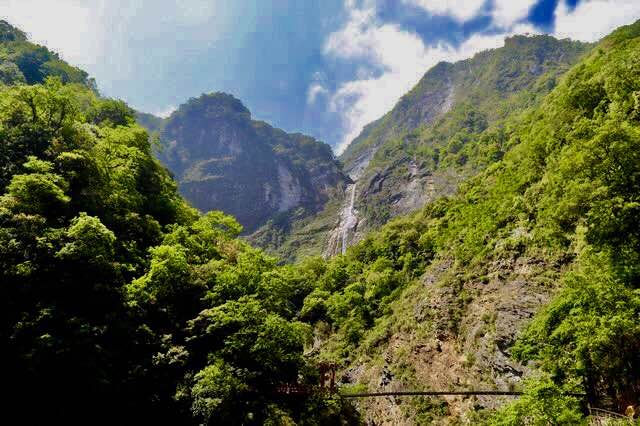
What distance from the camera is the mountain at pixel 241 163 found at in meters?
134

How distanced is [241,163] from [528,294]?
137079 mm

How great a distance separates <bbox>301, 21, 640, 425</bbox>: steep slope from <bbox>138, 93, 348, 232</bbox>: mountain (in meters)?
95.9

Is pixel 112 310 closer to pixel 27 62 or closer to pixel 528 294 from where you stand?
pixel 528 294

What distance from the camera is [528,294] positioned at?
64.2 ft

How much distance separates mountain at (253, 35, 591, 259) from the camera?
9650 centimetres

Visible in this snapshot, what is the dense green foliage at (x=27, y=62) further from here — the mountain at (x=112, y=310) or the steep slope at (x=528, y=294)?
the steep slope at (x=528, y=294)

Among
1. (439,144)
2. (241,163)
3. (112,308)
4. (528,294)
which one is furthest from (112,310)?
(241,163)

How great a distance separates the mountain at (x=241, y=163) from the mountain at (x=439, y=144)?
618 inches

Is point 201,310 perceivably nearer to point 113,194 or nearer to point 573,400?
point 113,194

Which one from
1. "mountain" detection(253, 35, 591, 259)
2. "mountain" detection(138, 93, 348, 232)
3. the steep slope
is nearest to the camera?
the steep slope

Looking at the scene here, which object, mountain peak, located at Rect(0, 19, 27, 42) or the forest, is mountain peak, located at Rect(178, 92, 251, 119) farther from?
the forest

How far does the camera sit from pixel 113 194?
25.0 meters

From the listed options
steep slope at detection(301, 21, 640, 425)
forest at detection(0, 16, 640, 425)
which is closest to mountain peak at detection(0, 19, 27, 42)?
forest at detection(0, 16, 640, 425)

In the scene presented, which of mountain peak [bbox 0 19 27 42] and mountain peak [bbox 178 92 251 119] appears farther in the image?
mountain peak [bbox 178 92 251 119]
